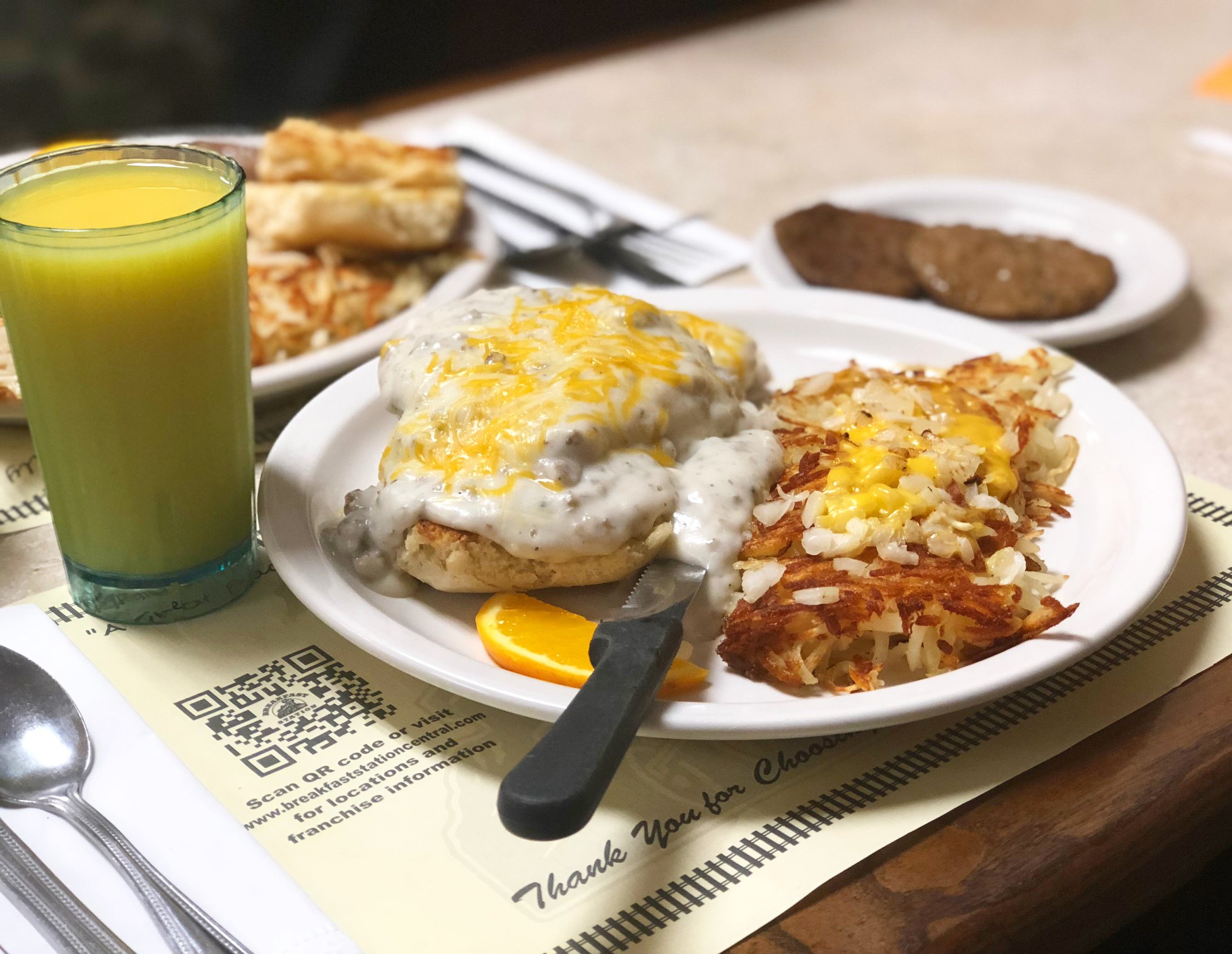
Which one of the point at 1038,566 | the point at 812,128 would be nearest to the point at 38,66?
the point at 812,128

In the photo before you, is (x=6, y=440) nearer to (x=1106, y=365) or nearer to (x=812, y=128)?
(x=1106, y=365)

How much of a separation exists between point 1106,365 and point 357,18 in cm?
399

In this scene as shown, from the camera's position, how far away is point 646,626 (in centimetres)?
112

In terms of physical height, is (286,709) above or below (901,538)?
below

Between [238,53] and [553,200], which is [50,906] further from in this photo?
[238,53]

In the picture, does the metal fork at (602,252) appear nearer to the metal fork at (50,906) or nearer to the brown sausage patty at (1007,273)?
the brown sausage patty at (1007,273)

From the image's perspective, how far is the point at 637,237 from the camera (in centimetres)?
253

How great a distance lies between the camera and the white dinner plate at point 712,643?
1.10 meters

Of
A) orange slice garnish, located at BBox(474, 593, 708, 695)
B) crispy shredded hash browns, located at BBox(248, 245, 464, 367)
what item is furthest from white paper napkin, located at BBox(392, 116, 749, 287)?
orange slice garnish, located at BBox(474, 593, 708, 695)

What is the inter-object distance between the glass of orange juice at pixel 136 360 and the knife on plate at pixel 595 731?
51 cm

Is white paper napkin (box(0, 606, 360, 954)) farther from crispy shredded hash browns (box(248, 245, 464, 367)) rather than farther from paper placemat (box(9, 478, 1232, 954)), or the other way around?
crispy shredded hash browns (box(248, 245, 464, 367))

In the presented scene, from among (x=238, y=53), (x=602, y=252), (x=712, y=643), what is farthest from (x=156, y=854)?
(x=238, y=53)

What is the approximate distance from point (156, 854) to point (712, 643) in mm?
604

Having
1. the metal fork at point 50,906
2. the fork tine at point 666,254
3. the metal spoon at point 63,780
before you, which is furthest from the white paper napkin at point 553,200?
the metal fork at point 50,906
